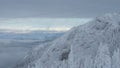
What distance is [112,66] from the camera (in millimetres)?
198750

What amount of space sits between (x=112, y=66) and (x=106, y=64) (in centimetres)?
274

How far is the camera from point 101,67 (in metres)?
200

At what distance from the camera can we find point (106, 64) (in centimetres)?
19962

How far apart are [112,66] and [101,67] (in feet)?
15.6

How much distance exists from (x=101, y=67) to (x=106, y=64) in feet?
8.20
